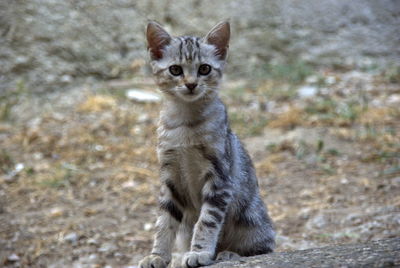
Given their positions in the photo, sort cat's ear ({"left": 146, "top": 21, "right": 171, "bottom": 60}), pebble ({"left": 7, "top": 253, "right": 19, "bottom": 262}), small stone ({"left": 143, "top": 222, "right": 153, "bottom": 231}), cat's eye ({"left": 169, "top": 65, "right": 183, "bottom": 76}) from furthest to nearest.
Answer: small stone ({"left": 143, "top": 222, "right": 153, "bottom": 231}), pebble ({"left": 7, "top": 253, "right": 19, "bottom": 262}), cat's ear ({"left": 146, "top": 21, "right": 171, "bottom": 60}), cat's eye ({"left": 169, "top": 65, "right": 183, "bottom": 76})

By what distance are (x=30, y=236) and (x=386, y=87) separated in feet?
18.3

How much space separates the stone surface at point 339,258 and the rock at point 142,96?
481 centimetres

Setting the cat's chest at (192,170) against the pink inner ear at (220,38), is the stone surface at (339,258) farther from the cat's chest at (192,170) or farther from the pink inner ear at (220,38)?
the pink inner ear at (220,38)

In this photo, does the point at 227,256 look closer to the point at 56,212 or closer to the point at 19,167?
the point at 56,212

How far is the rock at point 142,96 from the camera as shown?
7809 millimetres

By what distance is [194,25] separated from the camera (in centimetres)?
864

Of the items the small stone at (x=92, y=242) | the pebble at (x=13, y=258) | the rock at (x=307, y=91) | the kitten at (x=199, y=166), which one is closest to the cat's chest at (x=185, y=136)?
the kitten at (x=199, y=166)

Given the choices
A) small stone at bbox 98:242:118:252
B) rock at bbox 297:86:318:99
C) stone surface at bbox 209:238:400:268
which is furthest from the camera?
rock at bbox 297:86:318:99

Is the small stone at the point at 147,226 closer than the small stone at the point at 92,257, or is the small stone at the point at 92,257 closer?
the small stone at the point at 92,257

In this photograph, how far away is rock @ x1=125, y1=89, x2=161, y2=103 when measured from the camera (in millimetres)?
7809

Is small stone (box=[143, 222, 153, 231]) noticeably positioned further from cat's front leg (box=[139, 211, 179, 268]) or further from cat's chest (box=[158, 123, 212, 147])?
cat's chest (box=[158, 123, 212, 147])

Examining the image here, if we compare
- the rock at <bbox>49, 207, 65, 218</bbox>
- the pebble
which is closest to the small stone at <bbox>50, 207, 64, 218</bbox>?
the rock at <bbox>49, 207, 65, 218</bbox>

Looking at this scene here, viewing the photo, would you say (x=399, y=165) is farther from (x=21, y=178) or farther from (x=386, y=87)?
(x=21, y=178)

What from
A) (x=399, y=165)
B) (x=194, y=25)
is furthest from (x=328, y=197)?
(x=194, y=25)
